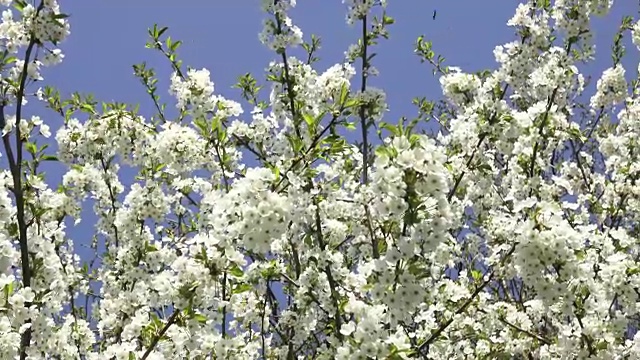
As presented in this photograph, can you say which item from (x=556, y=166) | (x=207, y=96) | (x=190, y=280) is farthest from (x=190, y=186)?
(x=556, y=166)

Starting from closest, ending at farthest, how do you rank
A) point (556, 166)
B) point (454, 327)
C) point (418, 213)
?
point (418, 213) < point (454, 327) < point (556, 166)

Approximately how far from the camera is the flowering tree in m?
3.38

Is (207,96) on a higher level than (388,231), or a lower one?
higher

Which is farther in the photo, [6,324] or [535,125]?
[535,125]

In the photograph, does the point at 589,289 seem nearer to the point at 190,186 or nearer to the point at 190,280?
the point at 190,280

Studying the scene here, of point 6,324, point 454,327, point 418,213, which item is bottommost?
point 6,324

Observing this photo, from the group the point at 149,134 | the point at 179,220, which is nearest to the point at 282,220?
the point at 149,134

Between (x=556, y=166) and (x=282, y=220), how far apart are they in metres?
5.34

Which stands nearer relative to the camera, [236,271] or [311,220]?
[236,271]

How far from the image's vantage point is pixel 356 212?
505cm

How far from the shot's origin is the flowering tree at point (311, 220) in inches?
133

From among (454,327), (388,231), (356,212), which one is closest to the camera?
(388,231)

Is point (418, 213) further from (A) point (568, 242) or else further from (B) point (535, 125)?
(B) point (535, 125)

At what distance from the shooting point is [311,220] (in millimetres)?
4680
